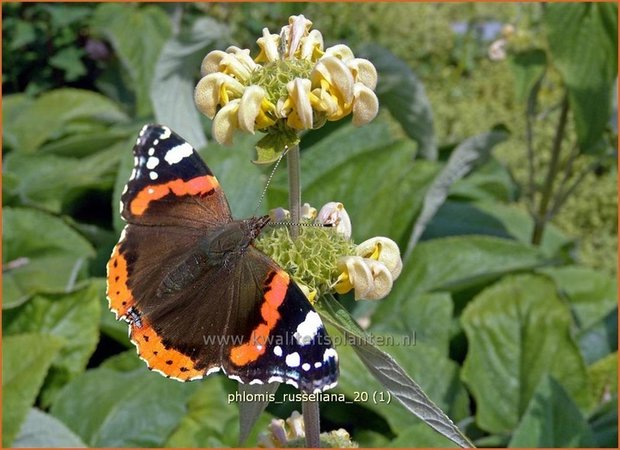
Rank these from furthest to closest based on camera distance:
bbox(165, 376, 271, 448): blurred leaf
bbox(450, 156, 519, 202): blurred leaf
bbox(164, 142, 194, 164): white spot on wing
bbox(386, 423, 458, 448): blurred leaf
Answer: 1. bbox(450, 156, 519, 202): blurred leaf
2. bbox(165, 376, 271, 448): blurred leaf
3. bbox(386, 423, 458, 448): blurred leaf
4. bbox(164, 142, 194, 164): white spot on wing

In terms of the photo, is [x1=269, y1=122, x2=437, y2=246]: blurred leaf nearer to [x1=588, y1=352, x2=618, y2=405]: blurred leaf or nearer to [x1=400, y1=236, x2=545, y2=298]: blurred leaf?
[x1=400, y1=236, x2=545, y2=298]: blurred leaf

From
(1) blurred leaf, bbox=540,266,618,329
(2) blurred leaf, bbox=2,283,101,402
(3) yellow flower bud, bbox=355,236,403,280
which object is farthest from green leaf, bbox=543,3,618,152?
(2) blurred leaf, bbox=2,283,101,402

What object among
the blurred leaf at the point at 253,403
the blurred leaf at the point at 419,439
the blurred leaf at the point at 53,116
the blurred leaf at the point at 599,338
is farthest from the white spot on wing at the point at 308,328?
the blurred leaf at the point at 53,116

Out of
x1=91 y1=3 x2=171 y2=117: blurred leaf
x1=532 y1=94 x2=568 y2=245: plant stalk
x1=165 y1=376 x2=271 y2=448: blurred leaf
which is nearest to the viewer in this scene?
x1=165 y1=376 x2=271 y2=448: blurred leaf

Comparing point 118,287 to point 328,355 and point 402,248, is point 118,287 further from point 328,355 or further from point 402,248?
point 402,248

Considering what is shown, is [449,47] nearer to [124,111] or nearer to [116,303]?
[124,111]

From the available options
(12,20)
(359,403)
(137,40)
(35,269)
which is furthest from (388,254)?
(12,20)
